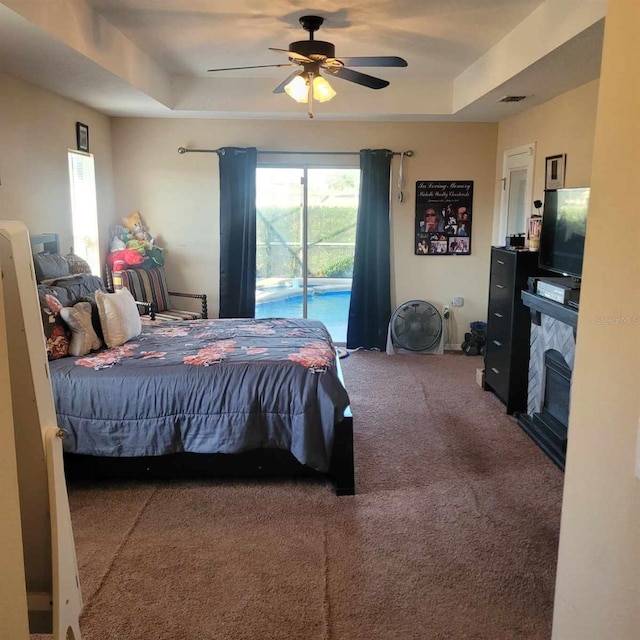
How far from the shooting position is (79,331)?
3.38 m

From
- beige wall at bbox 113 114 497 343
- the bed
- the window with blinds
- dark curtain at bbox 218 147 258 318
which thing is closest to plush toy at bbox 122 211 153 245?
beige wall at bbox 113 114 497 343

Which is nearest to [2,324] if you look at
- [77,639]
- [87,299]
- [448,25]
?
[77,639]

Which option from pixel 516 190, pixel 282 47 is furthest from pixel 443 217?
pixel 282 47

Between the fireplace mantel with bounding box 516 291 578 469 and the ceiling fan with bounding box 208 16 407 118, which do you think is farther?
the fireplace mantel with bounding box 516 291 578 469

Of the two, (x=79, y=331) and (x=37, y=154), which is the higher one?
(x=37, y=154)

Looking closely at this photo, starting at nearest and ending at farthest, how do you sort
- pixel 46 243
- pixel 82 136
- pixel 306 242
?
pixel 46 243 < pixel 82 136 < pixel 306 242

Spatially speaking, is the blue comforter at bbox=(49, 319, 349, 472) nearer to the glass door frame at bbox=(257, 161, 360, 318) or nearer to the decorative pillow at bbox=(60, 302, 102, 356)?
the decorative pillow at bbox=(60, 302, 102, 356)

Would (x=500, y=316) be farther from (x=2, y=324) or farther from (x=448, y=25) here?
(x=2, y=324)

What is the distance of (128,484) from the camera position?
317 cm

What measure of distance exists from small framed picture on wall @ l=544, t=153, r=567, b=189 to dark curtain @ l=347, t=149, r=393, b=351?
1631mm

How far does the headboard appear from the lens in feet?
13.7

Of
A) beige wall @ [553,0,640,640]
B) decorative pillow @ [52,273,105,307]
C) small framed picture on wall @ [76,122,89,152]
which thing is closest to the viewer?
beige wall @ [553,0,640,640]

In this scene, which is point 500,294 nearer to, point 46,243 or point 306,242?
point 306,242

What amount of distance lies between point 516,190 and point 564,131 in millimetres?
1064
